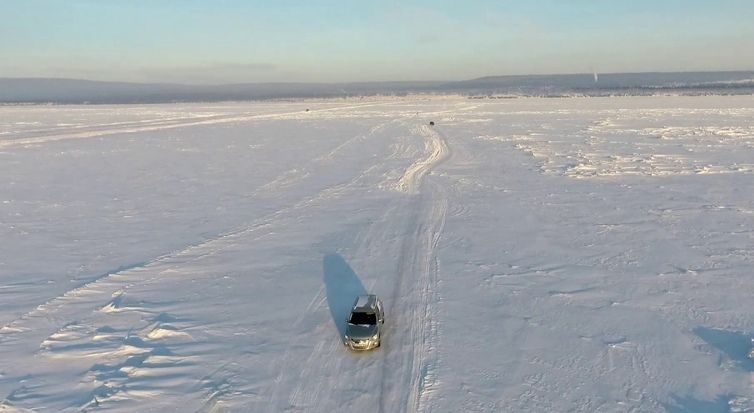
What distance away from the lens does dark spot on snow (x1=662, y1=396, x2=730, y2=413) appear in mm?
9812

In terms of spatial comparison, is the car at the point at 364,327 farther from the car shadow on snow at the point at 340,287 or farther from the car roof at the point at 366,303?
the car shadow on snow at the point at 340,287

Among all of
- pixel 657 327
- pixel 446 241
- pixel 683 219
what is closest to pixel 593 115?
pixel 683 219

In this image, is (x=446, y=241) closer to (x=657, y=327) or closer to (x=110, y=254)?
(x=657, y=327)

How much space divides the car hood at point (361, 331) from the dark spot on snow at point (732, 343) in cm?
740

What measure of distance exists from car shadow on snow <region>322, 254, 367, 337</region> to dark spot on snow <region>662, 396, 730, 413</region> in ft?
22.2

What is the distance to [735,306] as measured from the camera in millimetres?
13586

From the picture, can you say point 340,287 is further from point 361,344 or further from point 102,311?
point 102,311

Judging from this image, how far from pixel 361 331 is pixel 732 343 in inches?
319

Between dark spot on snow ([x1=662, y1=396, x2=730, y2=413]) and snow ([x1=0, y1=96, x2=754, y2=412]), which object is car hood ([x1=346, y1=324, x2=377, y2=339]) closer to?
snow ([x1=0, y1=96, x2=754, y2=412])

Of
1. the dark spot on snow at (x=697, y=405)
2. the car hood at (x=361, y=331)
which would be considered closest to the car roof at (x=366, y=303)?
the car hood at (x=361, y=331)

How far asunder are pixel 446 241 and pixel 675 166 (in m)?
19.5

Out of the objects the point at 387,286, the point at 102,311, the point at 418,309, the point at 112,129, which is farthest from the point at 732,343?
the point at 112,129

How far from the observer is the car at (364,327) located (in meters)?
11.6

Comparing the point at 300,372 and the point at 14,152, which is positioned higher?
the point at 14,152
